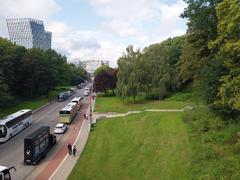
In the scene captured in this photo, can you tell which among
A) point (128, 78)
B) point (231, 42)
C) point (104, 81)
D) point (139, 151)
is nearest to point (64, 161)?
point (139, 151)

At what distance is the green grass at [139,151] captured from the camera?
2369cm

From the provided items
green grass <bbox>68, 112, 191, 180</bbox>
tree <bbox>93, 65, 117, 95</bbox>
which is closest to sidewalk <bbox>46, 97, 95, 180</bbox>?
green grass <bbox>68, 112, 191, 180</bbox>

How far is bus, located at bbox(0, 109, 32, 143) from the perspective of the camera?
3650 cm

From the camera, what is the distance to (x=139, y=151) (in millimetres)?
28922

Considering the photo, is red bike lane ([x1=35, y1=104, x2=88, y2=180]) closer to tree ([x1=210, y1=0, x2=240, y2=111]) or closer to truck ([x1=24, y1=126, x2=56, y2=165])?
truck ([x1=24, y1=126, x2=56, y2=165])

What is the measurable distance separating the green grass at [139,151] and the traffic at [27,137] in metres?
4.33

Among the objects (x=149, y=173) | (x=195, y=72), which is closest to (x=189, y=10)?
(x=195, y=72)

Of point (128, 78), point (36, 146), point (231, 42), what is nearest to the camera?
point (231, 42)

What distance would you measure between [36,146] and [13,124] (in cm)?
1200

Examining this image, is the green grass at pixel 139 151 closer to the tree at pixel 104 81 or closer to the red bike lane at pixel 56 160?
the red bike lane at pixel 56 160

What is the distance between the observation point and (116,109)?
175ft

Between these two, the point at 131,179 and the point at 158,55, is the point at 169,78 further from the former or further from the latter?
the point at 131,179

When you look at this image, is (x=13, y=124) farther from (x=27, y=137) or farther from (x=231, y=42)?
(x=231, y=42)

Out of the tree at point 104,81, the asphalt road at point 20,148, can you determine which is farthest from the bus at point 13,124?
the tree at point 104,81
